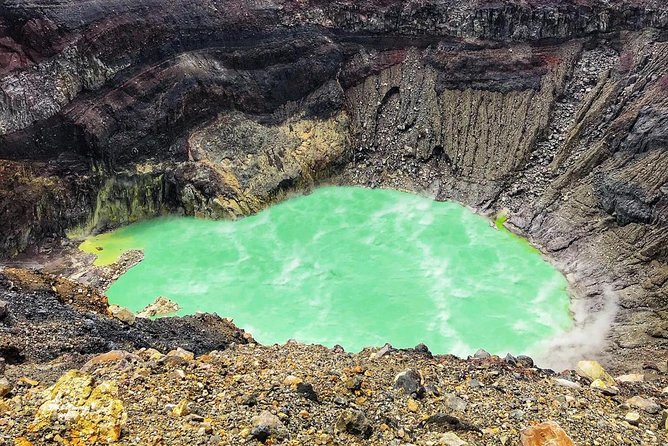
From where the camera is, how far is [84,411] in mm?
8820

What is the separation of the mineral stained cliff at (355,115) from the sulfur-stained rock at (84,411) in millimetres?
18786

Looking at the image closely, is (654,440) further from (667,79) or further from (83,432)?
(667,79)

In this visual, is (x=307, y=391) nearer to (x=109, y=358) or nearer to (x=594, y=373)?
(x=109, y=358)

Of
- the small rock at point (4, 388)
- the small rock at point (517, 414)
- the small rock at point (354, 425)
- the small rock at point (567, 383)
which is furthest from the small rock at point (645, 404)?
the small rock at point (4, 388)

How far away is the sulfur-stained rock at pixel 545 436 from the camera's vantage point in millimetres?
8664

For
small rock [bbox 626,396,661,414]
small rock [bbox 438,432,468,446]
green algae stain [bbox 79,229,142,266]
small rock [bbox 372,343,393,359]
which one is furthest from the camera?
green algae stain [bbox 79,229,142,266]

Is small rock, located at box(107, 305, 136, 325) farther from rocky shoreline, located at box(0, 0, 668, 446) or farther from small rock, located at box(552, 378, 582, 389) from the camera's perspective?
small rock, located at box(552, 378, 582, 389)

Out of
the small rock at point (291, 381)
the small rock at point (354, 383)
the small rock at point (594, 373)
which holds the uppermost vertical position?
the small rock at point (291, 381)

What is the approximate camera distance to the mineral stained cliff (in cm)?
2772

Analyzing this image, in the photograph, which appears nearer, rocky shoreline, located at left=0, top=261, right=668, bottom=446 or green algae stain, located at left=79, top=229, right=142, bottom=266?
rocky shoreline, located at left=0, top=261, right=668, bottom=446

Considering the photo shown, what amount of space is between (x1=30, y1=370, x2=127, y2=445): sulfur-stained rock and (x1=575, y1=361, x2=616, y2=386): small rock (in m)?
10.3

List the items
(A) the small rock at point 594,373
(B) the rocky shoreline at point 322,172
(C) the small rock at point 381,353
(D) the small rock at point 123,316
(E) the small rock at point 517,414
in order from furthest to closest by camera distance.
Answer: (D) the small rock at point 123,316
(C) the small rock at point 381,353
(A) the small rock at point 594,373
(E) the small rock at point 517,414
(B) the rocky shoreline at point 322,172

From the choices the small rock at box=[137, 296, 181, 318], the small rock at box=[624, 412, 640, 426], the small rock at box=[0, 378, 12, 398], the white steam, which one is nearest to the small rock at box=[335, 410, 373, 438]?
the small rock at box=[624, 412, 640, 426]

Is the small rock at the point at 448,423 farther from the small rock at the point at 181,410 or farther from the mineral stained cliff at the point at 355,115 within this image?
the mineral stained cliff at the point at 355,115
